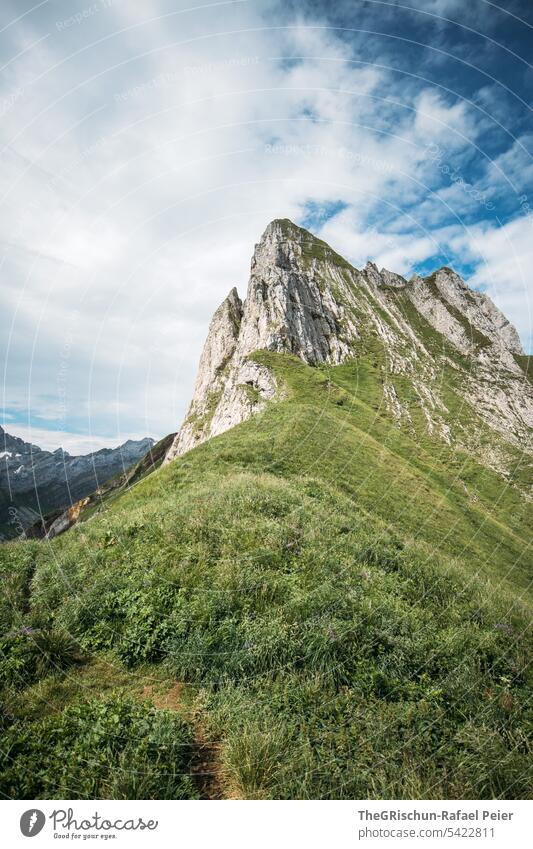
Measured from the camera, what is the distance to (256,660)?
6523 millimetres

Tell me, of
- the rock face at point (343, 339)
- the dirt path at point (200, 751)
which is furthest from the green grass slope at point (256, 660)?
the rock face at point (343, 339)

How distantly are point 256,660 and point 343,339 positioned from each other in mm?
67776

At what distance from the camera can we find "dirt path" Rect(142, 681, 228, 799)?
4.45 meters

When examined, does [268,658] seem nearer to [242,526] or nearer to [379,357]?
[242,526]

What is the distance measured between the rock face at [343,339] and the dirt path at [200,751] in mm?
33549

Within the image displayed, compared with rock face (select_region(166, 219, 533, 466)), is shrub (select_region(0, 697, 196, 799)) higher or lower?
lower

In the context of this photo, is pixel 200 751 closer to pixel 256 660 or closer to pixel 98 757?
pixel 98 757
